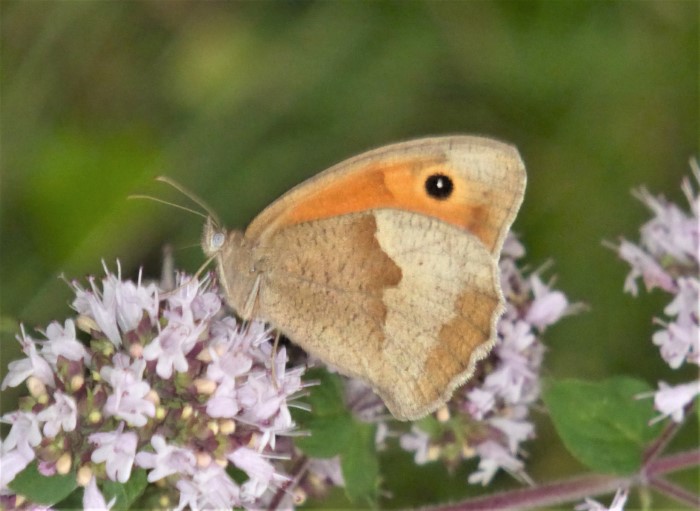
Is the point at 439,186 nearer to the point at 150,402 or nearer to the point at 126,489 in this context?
the point at 150,402

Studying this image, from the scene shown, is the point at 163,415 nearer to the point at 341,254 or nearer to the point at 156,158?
the point at 341,254

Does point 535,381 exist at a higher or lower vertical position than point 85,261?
higher

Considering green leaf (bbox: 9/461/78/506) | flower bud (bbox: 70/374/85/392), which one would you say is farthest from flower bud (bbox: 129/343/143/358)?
green leaf (bbox: 9/461/78/506)

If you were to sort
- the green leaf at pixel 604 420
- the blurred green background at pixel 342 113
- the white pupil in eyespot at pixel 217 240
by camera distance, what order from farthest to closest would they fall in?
the blurred green background at pixel 342 113
the green leaf at pixel 604 420
the white pupil in eyespot at pixel 217 240

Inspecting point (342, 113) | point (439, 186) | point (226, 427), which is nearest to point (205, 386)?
point (226, 427)

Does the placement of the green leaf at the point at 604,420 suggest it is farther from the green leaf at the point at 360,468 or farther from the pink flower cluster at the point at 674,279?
the green leaf at the point at 360,468

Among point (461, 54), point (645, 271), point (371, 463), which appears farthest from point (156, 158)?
point (645, 271)

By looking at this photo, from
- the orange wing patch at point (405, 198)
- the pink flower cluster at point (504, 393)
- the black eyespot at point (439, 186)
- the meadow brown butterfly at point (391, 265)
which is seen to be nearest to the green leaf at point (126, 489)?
the meadow brown butterfly at point (391, 265)
